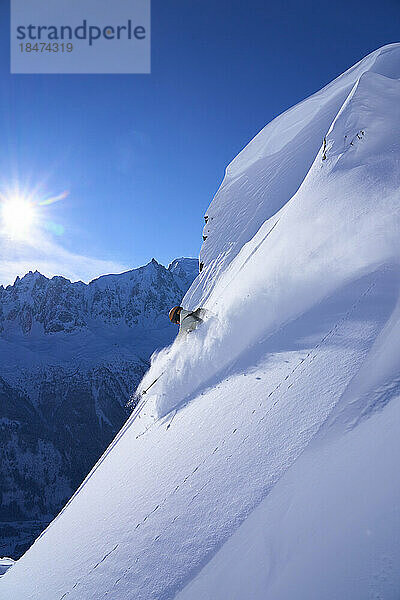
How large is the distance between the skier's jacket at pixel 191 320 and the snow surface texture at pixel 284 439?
62cm

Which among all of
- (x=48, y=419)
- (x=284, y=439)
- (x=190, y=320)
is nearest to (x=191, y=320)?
(x=190, y=320)

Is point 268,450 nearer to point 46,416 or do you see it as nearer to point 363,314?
point 363,314

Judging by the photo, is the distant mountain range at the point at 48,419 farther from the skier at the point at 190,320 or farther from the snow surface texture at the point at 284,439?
the snow surface texture at the point at 284,439

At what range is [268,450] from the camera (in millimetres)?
2588

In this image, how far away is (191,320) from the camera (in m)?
6.49

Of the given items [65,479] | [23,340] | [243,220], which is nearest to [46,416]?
[65,479]

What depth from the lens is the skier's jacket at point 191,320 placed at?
6329 millimetres

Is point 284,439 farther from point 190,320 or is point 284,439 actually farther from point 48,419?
point 48,419

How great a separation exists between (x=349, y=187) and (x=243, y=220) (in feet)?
18.2

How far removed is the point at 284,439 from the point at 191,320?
13.3 ft

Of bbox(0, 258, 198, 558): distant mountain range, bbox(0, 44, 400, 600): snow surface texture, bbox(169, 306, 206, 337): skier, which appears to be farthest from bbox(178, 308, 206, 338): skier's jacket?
bbox(0, 258, 198, 558): distant mountain range

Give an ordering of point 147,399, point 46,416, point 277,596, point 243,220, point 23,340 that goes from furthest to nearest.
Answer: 1. point 23,340
2. point 46,416
3. point 243,220
4. point 147,399
5. point 277,596

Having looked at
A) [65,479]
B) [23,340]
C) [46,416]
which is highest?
[23,340]

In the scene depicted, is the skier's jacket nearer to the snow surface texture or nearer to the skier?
the skier
